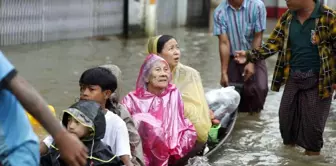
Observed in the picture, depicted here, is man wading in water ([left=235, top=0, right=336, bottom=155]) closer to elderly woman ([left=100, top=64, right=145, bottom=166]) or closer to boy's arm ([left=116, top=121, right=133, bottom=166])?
elderly woman ([left=100, top=64, right=145, bottom=166])

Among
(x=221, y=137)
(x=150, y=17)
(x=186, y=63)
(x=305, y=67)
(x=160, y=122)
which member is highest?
(x=305, y=67)

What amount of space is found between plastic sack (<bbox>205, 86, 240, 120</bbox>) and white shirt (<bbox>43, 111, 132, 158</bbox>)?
2.80m

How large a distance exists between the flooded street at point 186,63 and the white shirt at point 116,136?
2.04 meters

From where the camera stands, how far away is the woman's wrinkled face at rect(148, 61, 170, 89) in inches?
241

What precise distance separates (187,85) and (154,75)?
72cm

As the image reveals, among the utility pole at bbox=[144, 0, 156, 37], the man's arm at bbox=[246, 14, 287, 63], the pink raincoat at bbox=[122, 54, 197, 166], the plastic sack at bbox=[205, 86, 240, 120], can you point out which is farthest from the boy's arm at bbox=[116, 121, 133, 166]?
the utility pole at bbox=[144, 0, 156, 37]

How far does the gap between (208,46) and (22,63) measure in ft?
13.9

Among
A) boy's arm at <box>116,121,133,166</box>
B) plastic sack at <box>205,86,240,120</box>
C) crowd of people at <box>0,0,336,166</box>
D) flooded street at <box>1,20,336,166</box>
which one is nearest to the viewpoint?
crowd of people at <box>0,0,336,166</box>

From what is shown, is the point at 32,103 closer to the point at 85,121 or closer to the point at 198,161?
the point at 85,121

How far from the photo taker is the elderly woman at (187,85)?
6.54 meters

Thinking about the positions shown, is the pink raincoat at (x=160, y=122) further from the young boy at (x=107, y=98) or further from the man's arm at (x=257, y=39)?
the man's arm at (x=257, y=39)

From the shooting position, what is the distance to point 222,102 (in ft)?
25.4

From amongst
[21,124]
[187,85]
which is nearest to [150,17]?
[187,85]

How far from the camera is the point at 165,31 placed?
16500 millimetres
